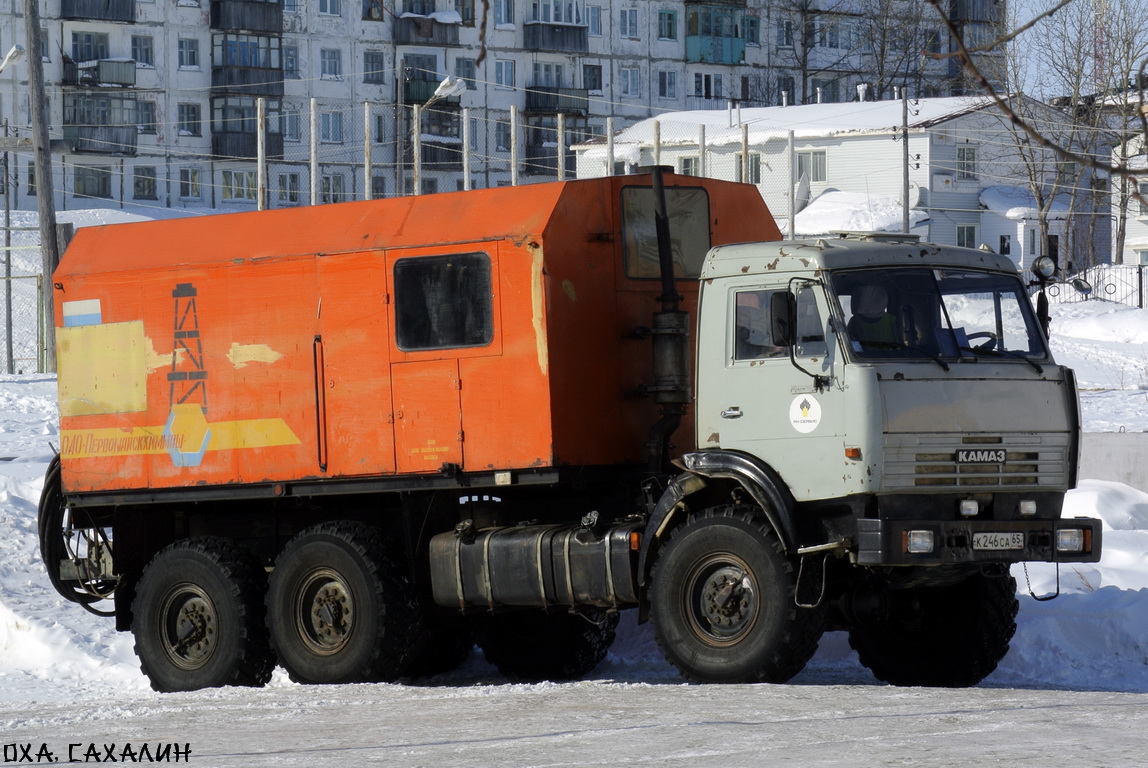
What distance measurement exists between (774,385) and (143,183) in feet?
192

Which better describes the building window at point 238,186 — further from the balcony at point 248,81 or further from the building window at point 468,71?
the building window at point 468,71

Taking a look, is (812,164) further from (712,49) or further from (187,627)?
(187,627)

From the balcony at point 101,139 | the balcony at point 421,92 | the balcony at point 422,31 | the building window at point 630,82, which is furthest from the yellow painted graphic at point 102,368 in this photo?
the building window at point 630,82

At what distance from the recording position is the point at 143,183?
6644cm

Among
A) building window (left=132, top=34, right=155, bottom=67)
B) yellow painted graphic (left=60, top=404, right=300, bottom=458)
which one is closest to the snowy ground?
yellow painted graphic (left=60, top=404, right=300, bottom=458)

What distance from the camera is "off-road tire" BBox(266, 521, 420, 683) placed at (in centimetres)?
1265

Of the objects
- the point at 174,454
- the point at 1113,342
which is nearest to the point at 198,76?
the point at 1113,342

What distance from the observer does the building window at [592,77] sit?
249 ft

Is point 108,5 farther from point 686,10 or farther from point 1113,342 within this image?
point 1113,342

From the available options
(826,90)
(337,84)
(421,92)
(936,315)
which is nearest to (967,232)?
(826,90)

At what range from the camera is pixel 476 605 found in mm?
12633

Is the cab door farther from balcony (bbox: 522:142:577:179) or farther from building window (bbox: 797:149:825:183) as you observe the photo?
balcony (bbox: 522:142:577:179)

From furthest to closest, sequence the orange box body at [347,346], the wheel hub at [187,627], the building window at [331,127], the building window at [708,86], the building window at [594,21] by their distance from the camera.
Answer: the building window at [708,86], the building window at [594,21], the building window at [331,127], the wheel hub at [187,627], the orange box body at [347,346]

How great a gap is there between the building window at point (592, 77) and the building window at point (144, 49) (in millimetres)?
18337
